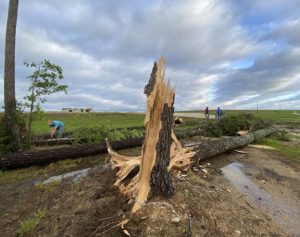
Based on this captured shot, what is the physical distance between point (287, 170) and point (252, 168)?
108 cm

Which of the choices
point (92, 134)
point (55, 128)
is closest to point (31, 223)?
point (92, 134)

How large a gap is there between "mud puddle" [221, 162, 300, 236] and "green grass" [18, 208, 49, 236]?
430 centimetres

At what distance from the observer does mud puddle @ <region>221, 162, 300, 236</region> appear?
4.28 meters

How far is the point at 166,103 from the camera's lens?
4258 millimetres

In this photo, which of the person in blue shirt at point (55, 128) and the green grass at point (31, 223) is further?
the person in blue shirt at point (55, 128)

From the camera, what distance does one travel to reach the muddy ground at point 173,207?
367 cm

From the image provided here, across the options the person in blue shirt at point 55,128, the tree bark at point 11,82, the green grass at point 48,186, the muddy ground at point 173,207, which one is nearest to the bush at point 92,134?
the person in blue shirt at point 55,128

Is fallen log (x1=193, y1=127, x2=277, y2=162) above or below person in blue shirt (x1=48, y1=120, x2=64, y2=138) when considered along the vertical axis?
below

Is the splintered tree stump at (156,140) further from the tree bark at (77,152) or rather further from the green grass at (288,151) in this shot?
the green grass at (288,151)

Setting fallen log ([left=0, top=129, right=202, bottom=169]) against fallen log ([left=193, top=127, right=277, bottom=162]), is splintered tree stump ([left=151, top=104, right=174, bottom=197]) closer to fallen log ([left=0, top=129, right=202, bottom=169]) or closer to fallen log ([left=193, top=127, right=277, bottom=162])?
fallen log ([left=193, top=127, right=277, bottom=162])

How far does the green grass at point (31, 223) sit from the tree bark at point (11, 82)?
5.72 metres

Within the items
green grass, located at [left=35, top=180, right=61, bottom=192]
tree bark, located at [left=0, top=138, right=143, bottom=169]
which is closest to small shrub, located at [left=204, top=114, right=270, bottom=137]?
tree bark, located at [left=0, top=138, right=143, bottom=169]

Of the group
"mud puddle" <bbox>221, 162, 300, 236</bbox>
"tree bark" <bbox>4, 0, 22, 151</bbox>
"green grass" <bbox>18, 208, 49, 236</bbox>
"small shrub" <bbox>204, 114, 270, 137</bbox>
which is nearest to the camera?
"green grass" <bbox>18, 208, 49, 236</bbox>

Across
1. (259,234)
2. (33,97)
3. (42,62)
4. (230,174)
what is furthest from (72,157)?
(259,234)
